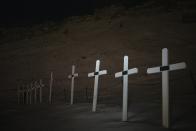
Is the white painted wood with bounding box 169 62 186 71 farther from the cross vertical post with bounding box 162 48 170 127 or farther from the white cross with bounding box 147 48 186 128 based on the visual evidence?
the cross vertical post with bounding box 162 48 170 127

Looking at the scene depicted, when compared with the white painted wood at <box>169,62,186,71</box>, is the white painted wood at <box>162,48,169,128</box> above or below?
below

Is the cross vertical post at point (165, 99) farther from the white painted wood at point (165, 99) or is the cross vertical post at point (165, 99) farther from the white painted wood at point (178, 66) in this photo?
the white painted wood at point (178, 66)

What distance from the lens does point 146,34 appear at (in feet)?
93.0

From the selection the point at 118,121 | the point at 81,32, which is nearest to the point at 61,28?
the point at 81,32

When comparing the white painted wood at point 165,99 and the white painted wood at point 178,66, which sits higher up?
the white painted wood at point 178,66

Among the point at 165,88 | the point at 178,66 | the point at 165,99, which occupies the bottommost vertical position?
the point at 165,99

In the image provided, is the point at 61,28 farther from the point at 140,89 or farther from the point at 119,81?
the point at 140,89

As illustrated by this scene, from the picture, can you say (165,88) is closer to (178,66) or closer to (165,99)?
(165,99)

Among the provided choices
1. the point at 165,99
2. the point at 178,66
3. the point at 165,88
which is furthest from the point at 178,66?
the point at 165,99

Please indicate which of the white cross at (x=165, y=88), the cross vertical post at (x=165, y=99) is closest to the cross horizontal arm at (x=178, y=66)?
the white cross at (x=165, y=88)

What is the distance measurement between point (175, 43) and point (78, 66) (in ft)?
24.2

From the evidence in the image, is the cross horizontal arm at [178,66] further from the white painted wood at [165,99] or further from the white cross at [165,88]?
the white painted wood at [165,99]

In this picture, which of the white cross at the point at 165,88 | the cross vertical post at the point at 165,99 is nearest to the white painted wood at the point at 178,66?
the white cross at the point at 165,88

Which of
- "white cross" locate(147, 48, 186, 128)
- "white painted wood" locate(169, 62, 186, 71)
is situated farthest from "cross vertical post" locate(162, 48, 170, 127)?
"white painted wood" locate(169, 62, 186, 71)
